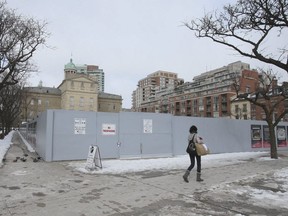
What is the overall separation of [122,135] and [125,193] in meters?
7.60

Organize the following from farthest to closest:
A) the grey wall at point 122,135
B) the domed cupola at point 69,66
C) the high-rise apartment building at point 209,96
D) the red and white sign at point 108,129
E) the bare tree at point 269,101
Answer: the domed cupola at point 69,66 < the high-rise apartment building at point 209,96 < the bare tree at point 269,101 < the red and white sign at point 108,129 < the grey wall at point 122,135

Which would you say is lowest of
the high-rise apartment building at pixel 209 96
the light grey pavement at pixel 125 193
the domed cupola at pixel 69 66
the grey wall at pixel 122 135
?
the light grey pavement at pixel 125 193

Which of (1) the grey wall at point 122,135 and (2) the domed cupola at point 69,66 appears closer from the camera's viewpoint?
(1) the grey wall at point 122,135

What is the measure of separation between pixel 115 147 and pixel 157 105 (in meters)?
107

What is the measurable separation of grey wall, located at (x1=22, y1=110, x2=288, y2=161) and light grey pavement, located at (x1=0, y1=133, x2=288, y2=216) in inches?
114

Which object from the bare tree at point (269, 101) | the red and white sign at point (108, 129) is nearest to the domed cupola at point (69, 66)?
the bare tree at point (269, 101)

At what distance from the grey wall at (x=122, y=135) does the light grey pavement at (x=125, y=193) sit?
290cm

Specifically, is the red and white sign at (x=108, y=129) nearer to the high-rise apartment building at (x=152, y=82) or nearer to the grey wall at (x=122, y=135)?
the grey wall at (x=122, y=135)

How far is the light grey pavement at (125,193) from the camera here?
5.62 meters

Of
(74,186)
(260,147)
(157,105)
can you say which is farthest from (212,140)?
(157,105)

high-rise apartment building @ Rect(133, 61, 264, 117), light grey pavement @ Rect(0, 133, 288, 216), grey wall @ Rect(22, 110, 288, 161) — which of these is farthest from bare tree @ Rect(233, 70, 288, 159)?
high-rise apartment building @ Rect(133, 61, 264, 117)

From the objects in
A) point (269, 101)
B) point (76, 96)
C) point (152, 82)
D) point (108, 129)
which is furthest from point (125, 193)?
point (152, 82)

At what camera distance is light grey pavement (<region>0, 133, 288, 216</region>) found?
5625mm

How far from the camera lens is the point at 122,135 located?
14609mm
